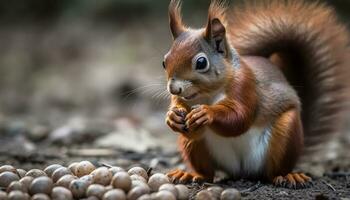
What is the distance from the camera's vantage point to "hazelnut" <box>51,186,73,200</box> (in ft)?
7.93

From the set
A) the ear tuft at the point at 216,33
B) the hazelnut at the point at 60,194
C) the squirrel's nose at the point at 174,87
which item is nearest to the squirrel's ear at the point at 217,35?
the ear tuft at the point at 216,33

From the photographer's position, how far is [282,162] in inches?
115

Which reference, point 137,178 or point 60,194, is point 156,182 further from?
point 60,194

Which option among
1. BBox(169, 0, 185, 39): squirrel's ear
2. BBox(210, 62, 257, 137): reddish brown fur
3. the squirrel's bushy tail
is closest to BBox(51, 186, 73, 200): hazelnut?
BBox(210, 62, 257, 137): reddish brown fur

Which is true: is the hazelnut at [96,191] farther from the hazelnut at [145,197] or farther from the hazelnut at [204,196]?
the hazelnut at [204,196]

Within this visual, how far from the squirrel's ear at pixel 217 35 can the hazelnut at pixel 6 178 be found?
0.95 meters

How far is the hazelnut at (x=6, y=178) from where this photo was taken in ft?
8.57

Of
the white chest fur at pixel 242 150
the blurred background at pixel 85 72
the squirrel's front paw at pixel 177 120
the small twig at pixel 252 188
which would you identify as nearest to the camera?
the squirrel's front paw at pixel 177 120

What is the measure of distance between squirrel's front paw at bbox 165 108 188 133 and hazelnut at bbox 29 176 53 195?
529 millimetres

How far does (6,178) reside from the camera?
263 cm

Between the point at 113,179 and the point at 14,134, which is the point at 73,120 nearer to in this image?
the point at 14,134

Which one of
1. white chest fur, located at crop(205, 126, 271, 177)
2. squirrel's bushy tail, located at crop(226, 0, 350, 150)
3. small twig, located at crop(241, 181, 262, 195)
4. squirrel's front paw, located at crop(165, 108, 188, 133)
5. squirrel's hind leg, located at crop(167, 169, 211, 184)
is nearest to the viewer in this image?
squirrel's front paw, located at crop(165, 108, 188, 133)

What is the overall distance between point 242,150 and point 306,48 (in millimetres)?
719

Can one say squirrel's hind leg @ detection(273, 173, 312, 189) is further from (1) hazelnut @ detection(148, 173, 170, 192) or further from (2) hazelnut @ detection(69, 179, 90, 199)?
(2) hazelnut @ detection(69, 179, 90, 199)
